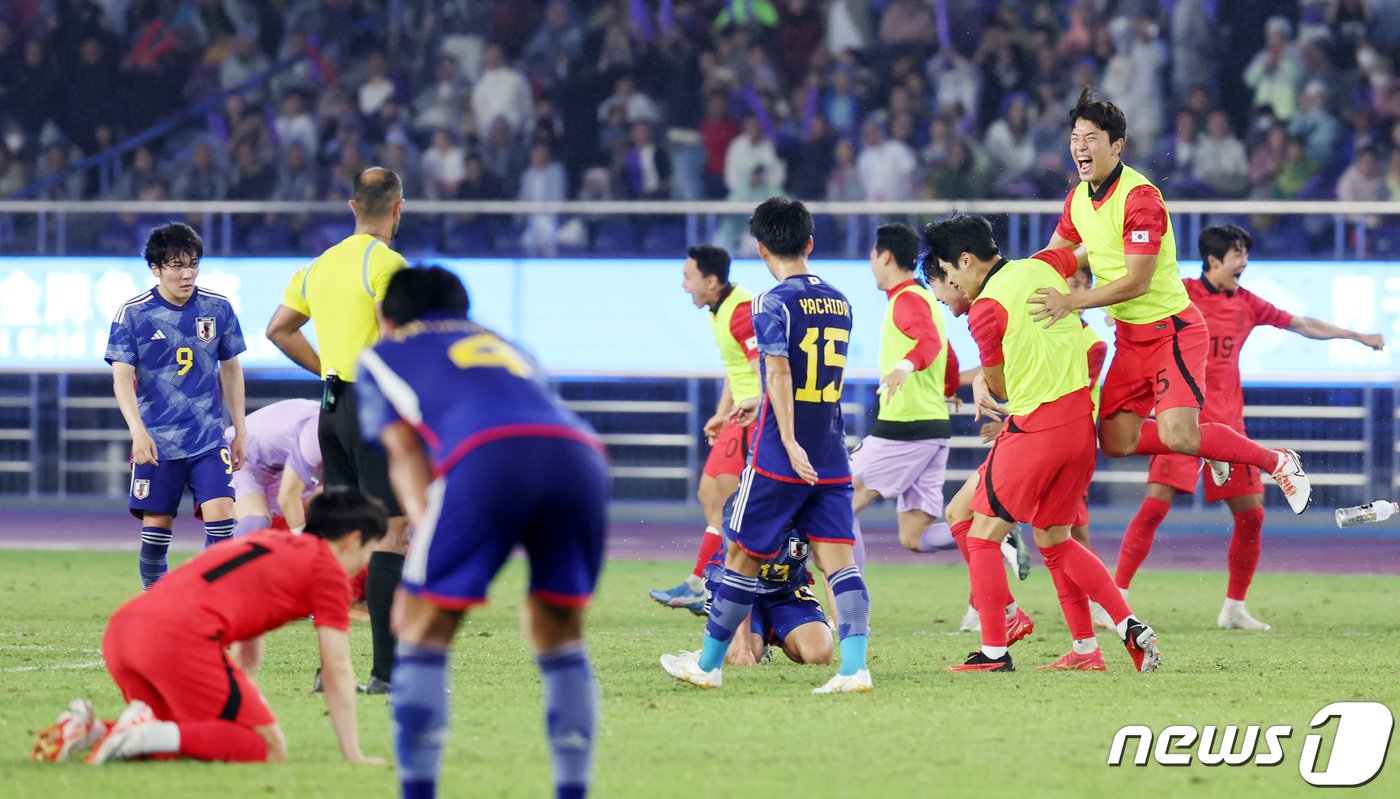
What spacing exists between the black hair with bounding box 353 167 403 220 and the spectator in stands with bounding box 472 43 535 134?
1315 centimetres

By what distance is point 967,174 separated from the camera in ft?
61.9

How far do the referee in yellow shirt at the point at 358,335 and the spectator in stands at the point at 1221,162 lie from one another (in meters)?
13.1

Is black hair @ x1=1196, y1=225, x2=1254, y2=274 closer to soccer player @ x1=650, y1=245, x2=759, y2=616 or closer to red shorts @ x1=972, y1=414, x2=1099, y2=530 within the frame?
soccer player @ x1=650, y1=245, x2=759, y2=616

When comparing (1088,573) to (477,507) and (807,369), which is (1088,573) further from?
(477,507)

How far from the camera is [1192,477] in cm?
1047

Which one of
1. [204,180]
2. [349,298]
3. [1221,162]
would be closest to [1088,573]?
[349,298]

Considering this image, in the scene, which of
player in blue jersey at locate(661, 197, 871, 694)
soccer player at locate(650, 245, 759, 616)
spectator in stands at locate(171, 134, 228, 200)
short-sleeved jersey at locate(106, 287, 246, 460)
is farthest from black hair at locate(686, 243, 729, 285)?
spectator in stands at locate(171, 134, 228, 200)

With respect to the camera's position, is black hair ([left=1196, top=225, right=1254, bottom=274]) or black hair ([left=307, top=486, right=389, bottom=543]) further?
black hair ([left=1196, top=225, right=1254, bottom=274])

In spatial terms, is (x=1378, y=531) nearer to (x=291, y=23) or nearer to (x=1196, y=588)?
(x=1196, y=588)

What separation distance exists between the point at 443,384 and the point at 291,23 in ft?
63.1

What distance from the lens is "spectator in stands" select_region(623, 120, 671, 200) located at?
64.6 feet

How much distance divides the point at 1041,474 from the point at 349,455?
3037mm

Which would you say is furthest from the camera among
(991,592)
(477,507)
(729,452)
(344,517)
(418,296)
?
(729,452)

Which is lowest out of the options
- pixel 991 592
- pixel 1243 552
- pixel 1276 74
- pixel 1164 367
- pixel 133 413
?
pixel 1243 552
